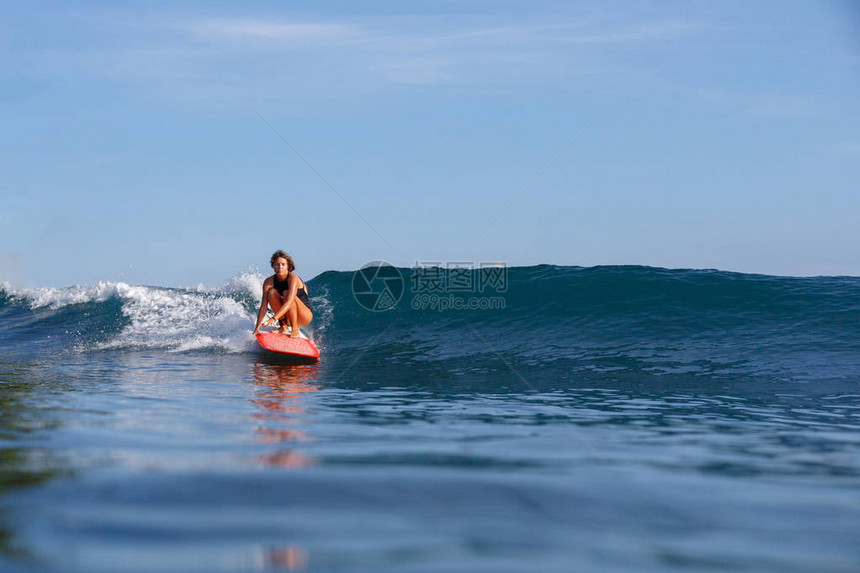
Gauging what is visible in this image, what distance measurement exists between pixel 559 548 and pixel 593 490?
0.81 m

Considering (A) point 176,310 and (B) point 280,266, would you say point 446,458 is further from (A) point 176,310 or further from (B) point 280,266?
(A) point 176,310

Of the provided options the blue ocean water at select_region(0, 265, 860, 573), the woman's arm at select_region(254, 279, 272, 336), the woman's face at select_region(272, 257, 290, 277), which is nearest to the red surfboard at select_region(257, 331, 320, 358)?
the woman's arm at select_region(254, 279, 272, 336)

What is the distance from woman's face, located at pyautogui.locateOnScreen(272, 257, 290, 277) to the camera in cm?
1048

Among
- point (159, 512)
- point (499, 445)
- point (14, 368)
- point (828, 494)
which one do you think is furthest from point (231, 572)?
point (14, 368)

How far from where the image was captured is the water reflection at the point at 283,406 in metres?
3.53

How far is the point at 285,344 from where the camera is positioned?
1034 cm

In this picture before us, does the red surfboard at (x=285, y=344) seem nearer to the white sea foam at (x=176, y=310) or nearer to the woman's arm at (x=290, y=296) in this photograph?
the woman's arm at (x=290, y=296)

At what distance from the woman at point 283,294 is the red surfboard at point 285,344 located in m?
0.16

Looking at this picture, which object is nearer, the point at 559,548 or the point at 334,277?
the point at 559,548

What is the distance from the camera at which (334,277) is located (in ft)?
63.7

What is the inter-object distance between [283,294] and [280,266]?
507mm

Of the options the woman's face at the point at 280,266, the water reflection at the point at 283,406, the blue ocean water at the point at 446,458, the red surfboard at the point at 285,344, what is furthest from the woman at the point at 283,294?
the water reflection at the point at 283,406

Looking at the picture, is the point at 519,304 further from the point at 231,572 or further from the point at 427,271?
the point at 231,572

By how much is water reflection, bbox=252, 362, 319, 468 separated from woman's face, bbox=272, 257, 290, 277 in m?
1.48
